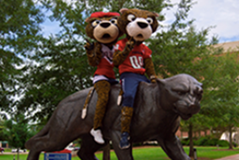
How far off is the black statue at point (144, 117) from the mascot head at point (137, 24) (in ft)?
1.97

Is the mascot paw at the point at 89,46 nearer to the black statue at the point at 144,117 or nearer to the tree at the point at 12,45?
the black statue at the point at 144,117

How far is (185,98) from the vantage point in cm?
271

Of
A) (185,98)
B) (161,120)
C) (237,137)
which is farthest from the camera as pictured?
(237,137)

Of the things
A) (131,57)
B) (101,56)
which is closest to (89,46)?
(101,56)

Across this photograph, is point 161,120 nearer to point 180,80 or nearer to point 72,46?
point 180,80

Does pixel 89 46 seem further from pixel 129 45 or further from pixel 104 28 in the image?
pixel 129 45

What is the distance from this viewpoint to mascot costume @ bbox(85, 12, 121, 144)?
3.12 metres

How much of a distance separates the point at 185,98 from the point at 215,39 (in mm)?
9810

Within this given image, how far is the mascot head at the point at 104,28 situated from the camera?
3.34m

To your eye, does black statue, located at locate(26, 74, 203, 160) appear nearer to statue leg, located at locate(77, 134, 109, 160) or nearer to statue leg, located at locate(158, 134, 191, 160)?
statue leg, located at locate(158, 134, 191, 160)

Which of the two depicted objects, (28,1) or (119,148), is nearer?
(119,148)

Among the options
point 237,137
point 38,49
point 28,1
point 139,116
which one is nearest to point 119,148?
point 139,116

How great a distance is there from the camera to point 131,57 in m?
3.20

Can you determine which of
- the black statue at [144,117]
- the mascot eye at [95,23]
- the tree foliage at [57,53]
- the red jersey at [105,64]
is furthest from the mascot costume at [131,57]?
the tree foliage at [57,53]
